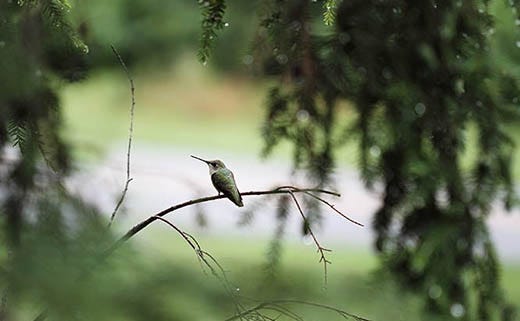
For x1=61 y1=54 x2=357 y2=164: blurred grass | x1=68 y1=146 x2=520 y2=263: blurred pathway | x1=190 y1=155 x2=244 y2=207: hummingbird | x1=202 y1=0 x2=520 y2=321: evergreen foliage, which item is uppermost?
x1=61 y1=54 x2=357 y2=164: blurred grass

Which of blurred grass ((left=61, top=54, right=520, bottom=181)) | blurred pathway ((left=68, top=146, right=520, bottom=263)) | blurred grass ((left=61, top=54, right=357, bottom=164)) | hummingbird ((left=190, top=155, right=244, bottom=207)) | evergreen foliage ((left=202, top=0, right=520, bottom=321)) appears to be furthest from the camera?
blurred grass ((left=61, top=54, right=357, bottom=164))

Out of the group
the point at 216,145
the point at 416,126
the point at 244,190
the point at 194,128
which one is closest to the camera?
the point at 416,126

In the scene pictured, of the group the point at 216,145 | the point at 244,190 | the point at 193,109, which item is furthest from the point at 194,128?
the point at 244,190

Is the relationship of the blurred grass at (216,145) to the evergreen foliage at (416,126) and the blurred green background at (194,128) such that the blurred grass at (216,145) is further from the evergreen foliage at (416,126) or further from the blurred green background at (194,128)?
the evergreen foliage at (416,126)

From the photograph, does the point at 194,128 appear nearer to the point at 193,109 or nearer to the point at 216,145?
the point at 193,109

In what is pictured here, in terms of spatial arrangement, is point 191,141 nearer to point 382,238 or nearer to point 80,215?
point 382,238

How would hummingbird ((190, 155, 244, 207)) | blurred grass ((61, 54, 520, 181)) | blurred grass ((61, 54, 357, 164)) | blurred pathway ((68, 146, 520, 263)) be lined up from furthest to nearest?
1. blurred grass ((61, 54, 357, 164))
2. blurred grass ((61, 54, 520, 181))
3. blurred pathway ((68, 146, 520, 263))
4. hummingbird ((190, 155, 244, 207))

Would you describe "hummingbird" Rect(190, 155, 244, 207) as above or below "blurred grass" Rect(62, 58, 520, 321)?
below

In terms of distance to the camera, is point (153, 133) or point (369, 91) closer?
point (369, 91)

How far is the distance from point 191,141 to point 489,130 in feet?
35.0

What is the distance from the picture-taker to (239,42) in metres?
12.1

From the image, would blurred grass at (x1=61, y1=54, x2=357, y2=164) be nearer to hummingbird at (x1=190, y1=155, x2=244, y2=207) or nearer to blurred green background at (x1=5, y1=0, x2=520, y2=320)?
blurred green background at (x1=5, y1=0, x2=520, y2=320)

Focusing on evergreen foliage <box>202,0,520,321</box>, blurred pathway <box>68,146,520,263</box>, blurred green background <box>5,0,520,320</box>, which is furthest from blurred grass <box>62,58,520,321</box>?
blurred pathway <box>68,146,520,263</box>

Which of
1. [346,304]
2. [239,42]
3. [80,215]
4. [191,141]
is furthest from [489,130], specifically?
[191,141]
